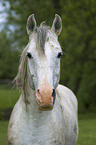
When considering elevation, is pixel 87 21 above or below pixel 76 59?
above

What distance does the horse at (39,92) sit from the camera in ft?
8.51

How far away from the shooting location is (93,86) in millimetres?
20891

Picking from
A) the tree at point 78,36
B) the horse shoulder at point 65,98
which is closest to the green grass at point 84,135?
the horse shoulder at point 65,98

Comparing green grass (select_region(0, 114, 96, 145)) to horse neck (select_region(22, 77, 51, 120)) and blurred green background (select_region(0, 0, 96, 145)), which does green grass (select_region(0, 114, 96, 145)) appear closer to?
blurred green background (select_region(0, 0, 96, 145))

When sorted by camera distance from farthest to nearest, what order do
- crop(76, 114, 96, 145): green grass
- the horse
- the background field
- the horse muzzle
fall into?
crop(76, 114, 96, 145): green grass → the background field → the horse → the horse muzzle

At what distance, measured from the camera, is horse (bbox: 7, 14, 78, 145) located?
8.51 ft

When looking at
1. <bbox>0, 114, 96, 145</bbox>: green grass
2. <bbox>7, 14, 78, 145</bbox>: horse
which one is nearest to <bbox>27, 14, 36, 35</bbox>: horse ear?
<bbox>7, 14, 78, 145</bbox>: horse

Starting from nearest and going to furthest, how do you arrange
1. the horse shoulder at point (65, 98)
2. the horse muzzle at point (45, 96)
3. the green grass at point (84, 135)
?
the horse muzzle at point (45, 96)
the horse shoulder at point (65, 98)
the green grass at point (84, 135)

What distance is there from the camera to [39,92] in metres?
2.53

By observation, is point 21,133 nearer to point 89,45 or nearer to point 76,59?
point 76,59

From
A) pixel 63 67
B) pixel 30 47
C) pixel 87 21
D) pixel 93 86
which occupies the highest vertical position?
pixel 87 21

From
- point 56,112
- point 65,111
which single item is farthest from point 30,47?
point 65,111

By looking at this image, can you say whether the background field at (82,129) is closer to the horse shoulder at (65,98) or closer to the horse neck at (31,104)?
the horse neck at (31,104)

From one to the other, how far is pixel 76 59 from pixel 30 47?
43.2ft
